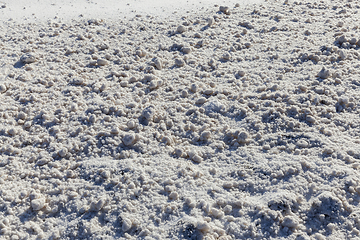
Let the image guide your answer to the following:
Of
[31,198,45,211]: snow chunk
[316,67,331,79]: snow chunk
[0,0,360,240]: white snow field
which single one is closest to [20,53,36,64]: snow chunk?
[0,0,360,240]: white snow field

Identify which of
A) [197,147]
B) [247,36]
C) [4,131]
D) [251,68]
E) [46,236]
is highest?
[247,36]

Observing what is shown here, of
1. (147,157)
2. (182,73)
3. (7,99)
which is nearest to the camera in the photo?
(147,157)

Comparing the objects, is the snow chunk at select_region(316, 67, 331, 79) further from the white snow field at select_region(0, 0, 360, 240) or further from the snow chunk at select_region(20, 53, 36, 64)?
the snow chunk at select_region(20, 53, 36, 64)

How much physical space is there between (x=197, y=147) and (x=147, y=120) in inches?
17.0

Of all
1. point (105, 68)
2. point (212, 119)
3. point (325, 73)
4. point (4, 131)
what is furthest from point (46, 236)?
point (325, 73)

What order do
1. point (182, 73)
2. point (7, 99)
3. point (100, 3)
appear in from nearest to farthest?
point (7, 99) → point (182, 73) → point (100, 3)

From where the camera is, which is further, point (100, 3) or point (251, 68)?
point (100, 3)

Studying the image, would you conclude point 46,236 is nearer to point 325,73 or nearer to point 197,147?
point 197,147

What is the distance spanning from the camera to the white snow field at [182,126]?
171 cm

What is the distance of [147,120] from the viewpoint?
2.28 meters

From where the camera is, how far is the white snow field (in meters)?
1.71

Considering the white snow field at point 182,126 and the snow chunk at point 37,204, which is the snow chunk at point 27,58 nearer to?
the white snow field at point 182,126

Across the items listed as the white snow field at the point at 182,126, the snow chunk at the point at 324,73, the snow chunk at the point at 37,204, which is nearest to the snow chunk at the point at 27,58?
the white snow field at the point at 182,126

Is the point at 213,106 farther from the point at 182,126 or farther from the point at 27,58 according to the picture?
the point at 27,58
